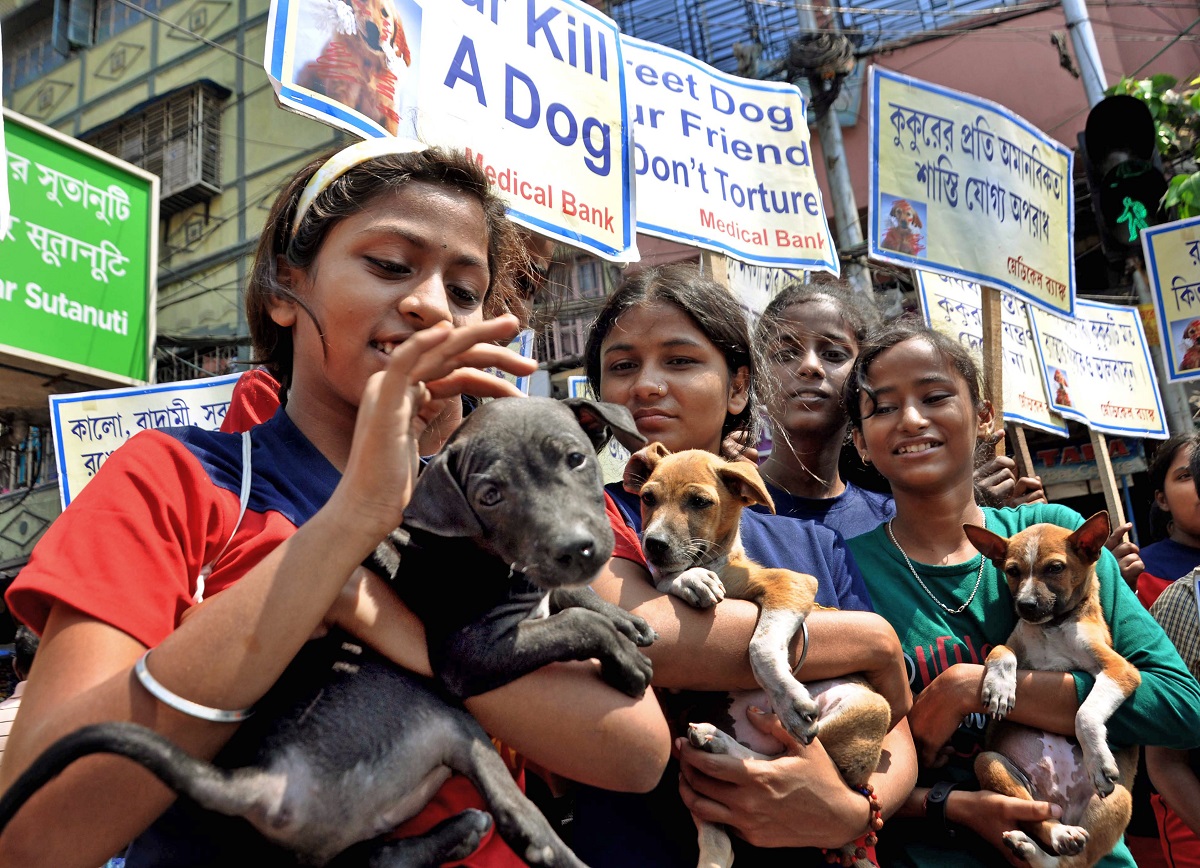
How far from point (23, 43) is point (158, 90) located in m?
5.18

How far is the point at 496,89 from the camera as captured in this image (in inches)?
153

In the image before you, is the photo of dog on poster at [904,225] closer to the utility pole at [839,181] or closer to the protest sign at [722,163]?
the protest sign at [722,163]

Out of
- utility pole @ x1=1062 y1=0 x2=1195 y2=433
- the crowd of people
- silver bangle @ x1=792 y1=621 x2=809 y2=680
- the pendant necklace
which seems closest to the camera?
the crowd of people

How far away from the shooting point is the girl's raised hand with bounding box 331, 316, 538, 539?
1507mm

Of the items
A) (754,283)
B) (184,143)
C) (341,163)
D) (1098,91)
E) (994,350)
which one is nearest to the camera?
(341,163)

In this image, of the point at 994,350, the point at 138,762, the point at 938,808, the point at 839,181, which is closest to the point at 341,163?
the point at 138,762

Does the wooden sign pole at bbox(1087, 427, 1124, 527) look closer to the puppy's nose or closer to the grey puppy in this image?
the puppy's nose

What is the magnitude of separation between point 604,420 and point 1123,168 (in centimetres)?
642

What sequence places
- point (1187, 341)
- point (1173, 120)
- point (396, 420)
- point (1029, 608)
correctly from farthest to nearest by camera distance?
point (1173, 120), point (1187, 341), point (1029, 608), point (396, 420)

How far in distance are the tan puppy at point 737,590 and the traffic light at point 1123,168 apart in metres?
5.71

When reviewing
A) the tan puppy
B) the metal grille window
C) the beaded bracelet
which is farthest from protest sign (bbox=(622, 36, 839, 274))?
the metal grille window

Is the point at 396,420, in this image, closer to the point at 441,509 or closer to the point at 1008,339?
the point at 441,509

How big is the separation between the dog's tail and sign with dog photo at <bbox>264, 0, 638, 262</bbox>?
232 centimetres

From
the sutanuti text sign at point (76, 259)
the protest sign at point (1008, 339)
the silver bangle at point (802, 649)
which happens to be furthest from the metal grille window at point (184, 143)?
the silver bangle at point (802, 649)
